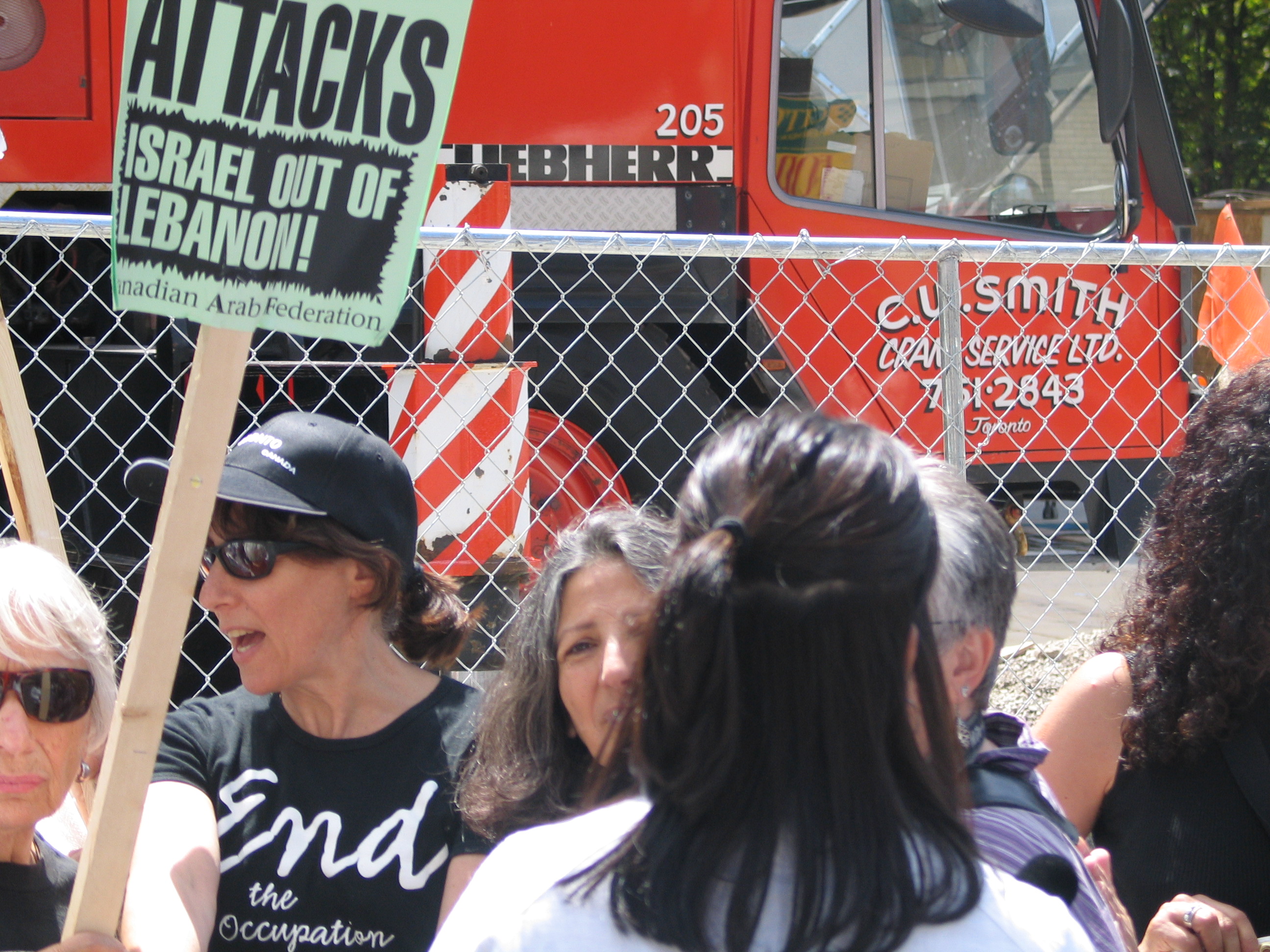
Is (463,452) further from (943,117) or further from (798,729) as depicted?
(798,729)

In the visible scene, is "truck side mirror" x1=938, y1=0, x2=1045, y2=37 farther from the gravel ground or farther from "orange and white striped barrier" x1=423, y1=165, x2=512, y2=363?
the gravel ground

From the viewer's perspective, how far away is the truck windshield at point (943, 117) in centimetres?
390

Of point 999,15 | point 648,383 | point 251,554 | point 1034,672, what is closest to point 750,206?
point 648,383

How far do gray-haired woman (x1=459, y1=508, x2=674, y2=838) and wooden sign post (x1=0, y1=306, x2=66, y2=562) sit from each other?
68cm

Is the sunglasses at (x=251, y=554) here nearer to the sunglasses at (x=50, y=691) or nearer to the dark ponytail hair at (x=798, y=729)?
the sunglasses at (x=50, y=691)

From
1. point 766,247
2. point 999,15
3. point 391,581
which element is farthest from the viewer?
point 999,15

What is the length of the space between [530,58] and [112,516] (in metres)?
1.88

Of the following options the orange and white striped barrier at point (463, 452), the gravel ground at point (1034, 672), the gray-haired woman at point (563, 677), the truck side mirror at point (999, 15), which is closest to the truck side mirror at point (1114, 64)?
the truck side mirror at point (999, 15)

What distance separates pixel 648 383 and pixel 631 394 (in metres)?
0.10

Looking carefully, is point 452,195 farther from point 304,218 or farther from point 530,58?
point 304,218

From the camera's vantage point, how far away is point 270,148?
129 centimetres

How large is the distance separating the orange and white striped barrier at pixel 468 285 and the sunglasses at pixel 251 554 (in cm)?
146

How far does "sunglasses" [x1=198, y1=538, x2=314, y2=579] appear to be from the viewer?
1.66 metres

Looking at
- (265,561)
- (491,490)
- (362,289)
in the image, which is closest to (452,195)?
(491,490)
